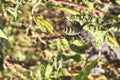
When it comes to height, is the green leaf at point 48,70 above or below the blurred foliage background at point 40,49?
above

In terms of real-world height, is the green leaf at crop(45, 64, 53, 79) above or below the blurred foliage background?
above

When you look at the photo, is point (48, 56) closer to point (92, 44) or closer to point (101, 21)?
point (92, 44)

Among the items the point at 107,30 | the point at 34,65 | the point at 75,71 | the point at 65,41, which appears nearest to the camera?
the point at 107,30

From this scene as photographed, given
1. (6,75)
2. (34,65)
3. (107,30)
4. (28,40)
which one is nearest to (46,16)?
(28,40)

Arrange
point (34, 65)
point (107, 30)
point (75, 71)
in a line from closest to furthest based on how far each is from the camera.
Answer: point (107, 30) → point (75, 71) → point (34, 65)

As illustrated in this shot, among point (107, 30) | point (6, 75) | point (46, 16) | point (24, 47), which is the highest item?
point (107, 30)

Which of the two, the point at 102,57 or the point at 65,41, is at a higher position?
the point at 65,41

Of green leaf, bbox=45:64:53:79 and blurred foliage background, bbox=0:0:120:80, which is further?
blurred foliage background, bbox=0:0:120:80

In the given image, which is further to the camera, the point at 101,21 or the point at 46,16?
the point at 46,16

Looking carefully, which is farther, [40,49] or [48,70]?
[40,49]

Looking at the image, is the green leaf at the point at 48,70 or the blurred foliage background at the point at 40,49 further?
the blurred foliage background at the point at 40,49

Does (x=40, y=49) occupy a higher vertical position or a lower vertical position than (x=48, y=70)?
lower
